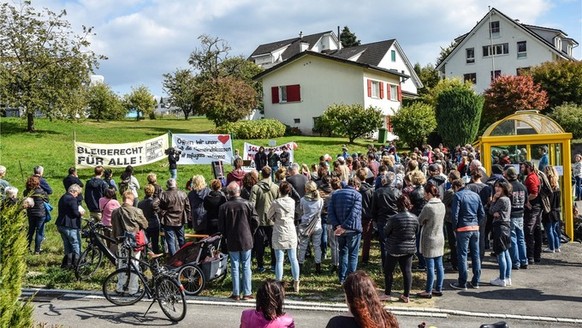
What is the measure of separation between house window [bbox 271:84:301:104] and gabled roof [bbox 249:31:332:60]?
3417 centimetres

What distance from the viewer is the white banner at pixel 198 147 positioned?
66.9 feet

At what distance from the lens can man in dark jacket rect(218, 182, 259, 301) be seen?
8.84 m

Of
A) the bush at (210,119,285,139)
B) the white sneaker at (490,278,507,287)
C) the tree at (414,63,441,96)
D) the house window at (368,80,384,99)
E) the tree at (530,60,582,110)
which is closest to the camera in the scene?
the white sneaker at (490,278,507,287)

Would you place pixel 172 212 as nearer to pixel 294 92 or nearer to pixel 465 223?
pixel 465 223

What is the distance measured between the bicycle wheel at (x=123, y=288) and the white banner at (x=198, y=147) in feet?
38.7

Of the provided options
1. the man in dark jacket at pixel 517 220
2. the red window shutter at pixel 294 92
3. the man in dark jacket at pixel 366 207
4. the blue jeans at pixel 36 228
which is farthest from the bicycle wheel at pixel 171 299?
the red window shutter at pixel 294 92

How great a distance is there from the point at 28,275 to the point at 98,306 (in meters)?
2.47

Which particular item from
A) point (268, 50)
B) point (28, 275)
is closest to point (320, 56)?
point (28, 275)

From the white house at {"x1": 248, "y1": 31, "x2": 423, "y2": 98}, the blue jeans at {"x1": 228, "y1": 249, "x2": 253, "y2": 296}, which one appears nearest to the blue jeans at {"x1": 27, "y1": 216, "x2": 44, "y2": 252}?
the blue jeans at {"x1": 228, "y1": 249, "x2": 253, "y2": 296}

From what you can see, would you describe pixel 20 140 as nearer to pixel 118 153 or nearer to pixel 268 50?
pixel 118 153

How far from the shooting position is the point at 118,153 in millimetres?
20094

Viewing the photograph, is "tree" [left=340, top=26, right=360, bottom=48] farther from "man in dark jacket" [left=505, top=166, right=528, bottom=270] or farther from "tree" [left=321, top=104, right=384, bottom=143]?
"man in dark jacket" [left=505, top=166, right=528, bottom=270]

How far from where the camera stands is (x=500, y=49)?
57.6 m

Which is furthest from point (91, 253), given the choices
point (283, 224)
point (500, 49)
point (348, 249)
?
point (500, 49)
